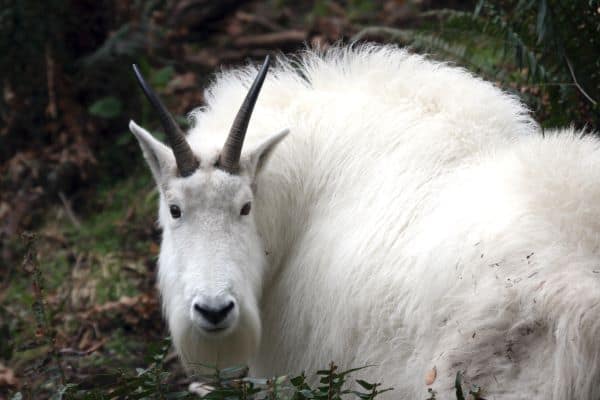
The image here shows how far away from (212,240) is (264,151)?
0.60 m

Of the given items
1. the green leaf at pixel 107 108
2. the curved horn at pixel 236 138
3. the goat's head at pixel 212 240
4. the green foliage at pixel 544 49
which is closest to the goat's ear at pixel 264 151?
the goat's head at pixel 212 240

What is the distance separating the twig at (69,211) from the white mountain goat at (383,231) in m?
3.11

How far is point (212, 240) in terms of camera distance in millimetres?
4043

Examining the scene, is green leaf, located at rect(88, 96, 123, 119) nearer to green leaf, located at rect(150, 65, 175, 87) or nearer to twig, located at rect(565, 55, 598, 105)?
green leaf, located at rect(150, 65, 175, 87)

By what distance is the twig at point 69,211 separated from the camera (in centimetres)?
762

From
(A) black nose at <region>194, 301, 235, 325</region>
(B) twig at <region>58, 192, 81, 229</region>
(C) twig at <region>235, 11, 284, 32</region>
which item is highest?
(C) twig at <region>235, 11, 284, 32</region>

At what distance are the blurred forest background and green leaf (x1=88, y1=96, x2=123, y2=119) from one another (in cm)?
2

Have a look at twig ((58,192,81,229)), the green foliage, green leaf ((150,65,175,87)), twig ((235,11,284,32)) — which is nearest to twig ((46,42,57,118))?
twig ((58,192,81,229))

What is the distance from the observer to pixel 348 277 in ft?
13.2

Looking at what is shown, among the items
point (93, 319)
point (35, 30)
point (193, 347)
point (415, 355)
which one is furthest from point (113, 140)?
point (415, 355)

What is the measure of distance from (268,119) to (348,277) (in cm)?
117

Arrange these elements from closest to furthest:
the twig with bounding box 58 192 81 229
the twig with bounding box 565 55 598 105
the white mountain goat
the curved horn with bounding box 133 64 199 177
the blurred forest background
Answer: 1. the white mountain goat
2. the curved horn with bounding box 133 64 199 177
3. the twig with bounding box 565 55 598 105
4. the blurred forest background
5. the twig with bounding box 58 192 81 229

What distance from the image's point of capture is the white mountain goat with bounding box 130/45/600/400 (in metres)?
3.29

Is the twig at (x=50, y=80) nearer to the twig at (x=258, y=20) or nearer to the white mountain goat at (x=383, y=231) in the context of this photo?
the twig at (x=258, y=20)
